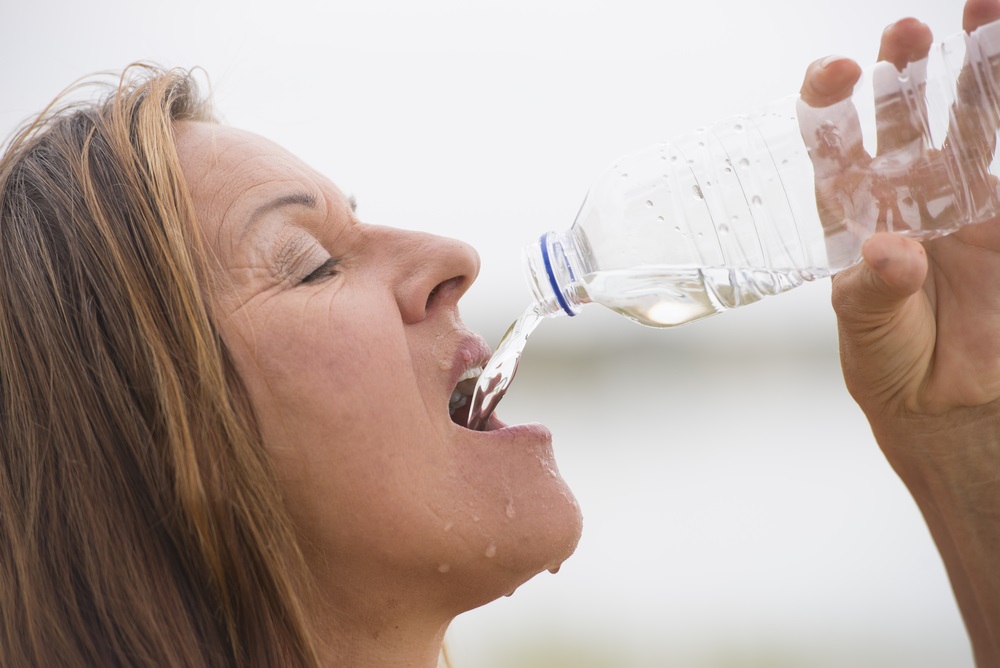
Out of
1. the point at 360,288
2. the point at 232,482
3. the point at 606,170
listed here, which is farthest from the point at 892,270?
the point at 232,482

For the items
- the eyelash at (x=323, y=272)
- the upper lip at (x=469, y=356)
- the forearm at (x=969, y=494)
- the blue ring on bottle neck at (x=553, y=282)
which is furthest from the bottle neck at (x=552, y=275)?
the forearm at (x=969, y=494)

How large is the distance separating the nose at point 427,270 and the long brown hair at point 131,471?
267 mm

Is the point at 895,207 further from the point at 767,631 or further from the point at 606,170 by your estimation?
the point at 767,631

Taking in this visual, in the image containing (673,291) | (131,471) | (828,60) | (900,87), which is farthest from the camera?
(673,291)

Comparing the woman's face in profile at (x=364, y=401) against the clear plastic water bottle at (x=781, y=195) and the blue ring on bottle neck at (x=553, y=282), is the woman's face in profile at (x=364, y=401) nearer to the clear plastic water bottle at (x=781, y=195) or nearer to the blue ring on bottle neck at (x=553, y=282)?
the blue ring on bottle neck at (x=553, y=282)

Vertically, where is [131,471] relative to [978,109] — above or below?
below

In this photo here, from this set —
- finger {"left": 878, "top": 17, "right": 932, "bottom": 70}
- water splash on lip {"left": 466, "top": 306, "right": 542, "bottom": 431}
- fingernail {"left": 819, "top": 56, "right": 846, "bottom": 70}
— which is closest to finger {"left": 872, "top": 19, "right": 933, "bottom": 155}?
finger {"left": 878, "top": 17, "right": 932, "bottom": 70}

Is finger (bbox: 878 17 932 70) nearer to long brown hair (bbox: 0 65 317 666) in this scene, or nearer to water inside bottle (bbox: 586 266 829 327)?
water inside bottle (bbox: 586 266 829 327)

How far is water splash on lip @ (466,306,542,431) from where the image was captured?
1.40 meters

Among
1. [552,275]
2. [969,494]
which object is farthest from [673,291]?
[969,494]

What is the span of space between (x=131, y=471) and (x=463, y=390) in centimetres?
50

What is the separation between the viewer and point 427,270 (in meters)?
1.37

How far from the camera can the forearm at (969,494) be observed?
1466 mm

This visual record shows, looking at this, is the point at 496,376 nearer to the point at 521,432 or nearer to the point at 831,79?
the point at 521,432
